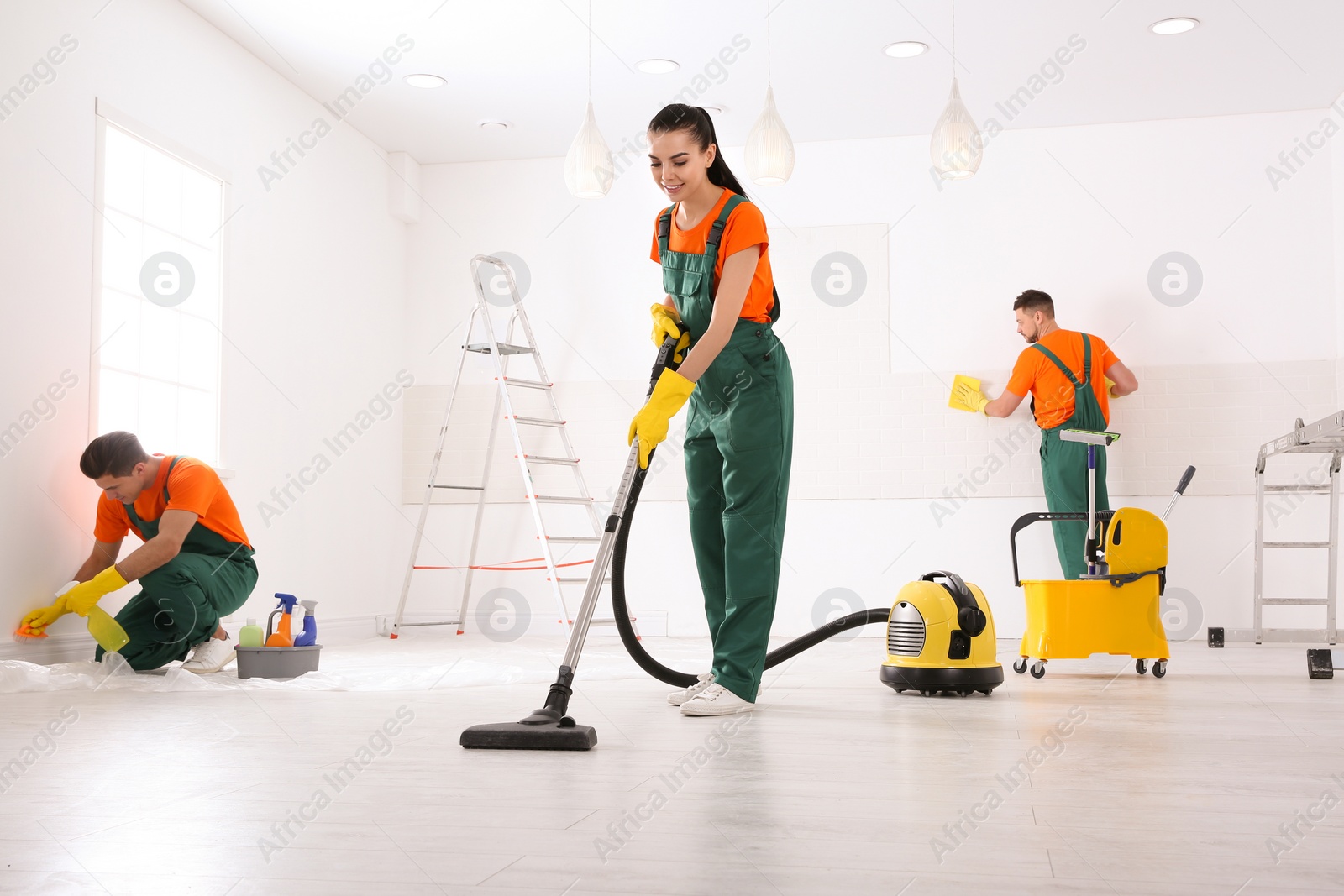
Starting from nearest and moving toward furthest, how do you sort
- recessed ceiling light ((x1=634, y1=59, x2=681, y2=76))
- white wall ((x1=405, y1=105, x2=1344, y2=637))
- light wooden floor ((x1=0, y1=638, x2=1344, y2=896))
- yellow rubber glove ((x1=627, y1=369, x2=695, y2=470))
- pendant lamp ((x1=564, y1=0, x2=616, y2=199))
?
light wooden floor ((x1=0, y1=638, x2=1344, y2=896)) → yellow rubber glove ((x1=627, y1=369, x2=695, y2=470)) → pendant lamp ((x1=564, y1=0, x2=616, y2=199)) → recessed ceiling light ((x1=634, y1=59, x2=681, y2=76)) → white wall ((x1=405, y1=105, x2=1344, y2=637))

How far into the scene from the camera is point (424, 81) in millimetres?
5426

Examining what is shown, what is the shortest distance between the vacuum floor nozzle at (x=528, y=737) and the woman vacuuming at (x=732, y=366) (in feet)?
1.80

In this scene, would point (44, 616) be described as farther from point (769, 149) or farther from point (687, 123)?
point (769, 149)

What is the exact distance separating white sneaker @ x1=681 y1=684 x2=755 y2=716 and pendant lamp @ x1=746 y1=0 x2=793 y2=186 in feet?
7.00

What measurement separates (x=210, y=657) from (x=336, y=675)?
1.51ft

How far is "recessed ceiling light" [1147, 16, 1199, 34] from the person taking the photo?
478 centimetres

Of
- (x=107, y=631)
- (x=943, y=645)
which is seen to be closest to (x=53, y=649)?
(x=107, y=631)

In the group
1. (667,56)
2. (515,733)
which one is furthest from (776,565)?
(667,56)

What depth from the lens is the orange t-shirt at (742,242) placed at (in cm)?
257

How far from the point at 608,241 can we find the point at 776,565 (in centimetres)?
401

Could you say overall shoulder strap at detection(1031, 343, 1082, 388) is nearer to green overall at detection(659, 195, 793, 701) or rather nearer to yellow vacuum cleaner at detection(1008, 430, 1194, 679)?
yellow vacuum cleaner at detection(1008, 430, 1194, 679)

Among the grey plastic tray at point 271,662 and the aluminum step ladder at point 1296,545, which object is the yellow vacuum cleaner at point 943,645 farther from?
the aluminum step ladder at point 1296,545

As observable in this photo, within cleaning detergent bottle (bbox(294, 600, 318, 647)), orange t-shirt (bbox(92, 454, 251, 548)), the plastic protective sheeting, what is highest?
orange t-shirt (bbox(92, 454, 251, 548))

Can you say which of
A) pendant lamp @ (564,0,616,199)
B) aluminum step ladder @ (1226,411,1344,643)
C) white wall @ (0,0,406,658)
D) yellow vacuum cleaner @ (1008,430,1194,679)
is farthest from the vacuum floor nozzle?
aluminum step ladder @ (1226,411,1344,643)
